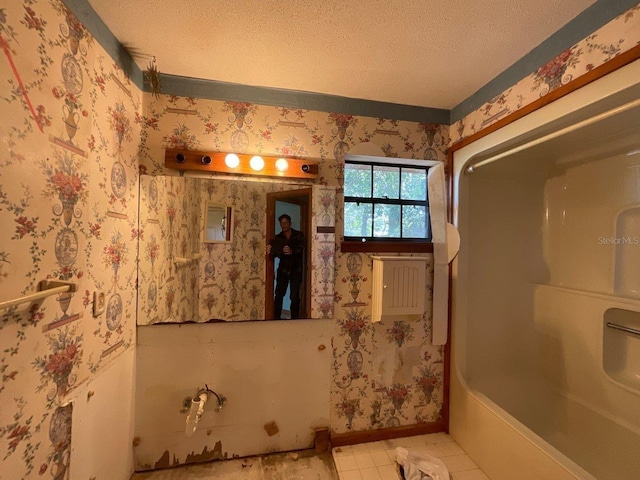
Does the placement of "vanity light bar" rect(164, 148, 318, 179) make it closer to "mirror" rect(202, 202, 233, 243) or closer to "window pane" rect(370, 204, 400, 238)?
"mirror" rect(202, 202, 233, 243)

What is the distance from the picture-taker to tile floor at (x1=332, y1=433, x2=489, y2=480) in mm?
1467

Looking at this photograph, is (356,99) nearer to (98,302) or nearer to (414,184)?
(414,184)

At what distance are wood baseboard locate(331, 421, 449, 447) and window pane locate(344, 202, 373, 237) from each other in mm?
1259

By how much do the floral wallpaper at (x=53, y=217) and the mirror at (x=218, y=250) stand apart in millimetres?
205

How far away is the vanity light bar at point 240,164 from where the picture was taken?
4.84 feet

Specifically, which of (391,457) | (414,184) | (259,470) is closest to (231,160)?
(414,184)

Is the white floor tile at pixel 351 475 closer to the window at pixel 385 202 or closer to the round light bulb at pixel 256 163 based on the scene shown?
the window at pixel 385 202

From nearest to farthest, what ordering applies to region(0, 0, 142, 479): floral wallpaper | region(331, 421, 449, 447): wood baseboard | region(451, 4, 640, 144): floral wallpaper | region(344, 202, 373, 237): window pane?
region(0, 0, 142, 479): floral wallpaper, region(451, 4, 640, 144): floral wallpaper, region(331, 421, 449, 447): wood baseboard, region(344, 202, 373, 237): window pane

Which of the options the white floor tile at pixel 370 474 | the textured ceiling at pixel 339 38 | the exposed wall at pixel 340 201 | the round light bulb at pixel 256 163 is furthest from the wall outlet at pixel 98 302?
the white floor tile at pixel 370 474

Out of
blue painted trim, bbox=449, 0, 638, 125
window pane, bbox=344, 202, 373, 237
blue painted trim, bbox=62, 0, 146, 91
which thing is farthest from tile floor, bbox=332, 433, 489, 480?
blue painted trim, bbox=62, 0, 146, 91

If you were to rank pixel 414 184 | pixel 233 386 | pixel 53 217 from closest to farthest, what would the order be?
pixel 53 217
pixel 233 386
pixel 414 184

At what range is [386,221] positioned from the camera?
1891mm

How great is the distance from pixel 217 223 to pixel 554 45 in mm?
1787

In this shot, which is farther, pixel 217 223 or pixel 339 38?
pixel 217 223
